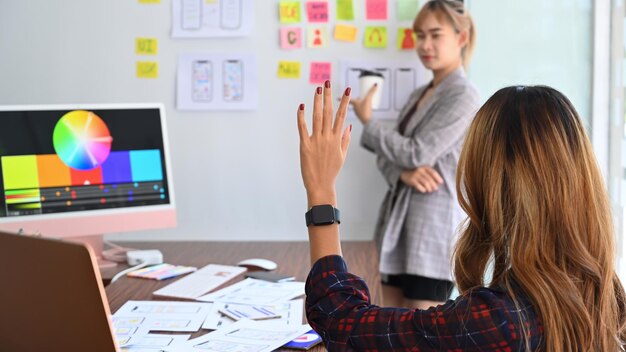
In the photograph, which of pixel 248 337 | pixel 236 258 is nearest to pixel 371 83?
pixel 236 258

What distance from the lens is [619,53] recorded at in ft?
9.36

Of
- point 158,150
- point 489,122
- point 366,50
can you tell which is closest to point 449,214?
point 366,50

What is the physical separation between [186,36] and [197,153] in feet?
1.51

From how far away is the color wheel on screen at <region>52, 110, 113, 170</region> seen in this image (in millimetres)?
2221

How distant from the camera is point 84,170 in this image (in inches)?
88.0

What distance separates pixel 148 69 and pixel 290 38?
575 millimetres

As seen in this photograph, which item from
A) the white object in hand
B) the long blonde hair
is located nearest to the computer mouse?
the white object in hand

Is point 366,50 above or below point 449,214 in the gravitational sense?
above

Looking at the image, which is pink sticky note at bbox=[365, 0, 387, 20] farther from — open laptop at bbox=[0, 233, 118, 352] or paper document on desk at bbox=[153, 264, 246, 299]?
open laptop at bbox=[0, 233, 118, 352]

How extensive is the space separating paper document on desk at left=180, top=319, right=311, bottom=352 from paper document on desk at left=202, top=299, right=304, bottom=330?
0.03 meters

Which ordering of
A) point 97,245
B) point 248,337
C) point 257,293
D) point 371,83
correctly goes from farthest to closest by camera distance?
point 371,83 → point 97,245 → point 257,293 → point 248,337

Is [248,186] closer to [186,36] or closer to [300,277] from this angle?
[186,36]

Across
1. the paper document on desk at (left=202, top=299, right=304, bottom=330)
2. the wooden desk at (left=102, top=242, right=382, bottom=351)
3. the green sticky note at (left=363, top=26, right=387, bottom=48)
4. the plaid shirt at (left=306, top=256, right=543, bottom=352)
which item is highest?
the green sticky note at (left=363, top=26, right=387, bottom=48)

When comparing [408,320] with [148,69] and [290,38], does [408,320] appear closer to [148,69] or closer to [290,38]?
[290,38]
